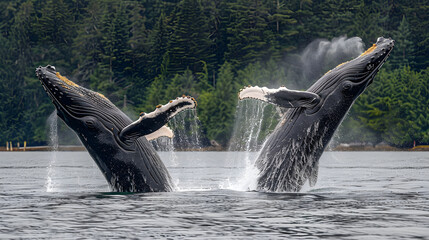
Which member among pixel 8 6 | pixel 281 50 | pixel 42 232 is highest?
pixel 8 6

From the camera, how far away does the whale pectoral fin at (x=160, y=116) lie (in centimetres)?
1394

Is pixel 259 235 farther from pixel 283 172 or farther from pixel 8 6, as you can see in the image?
pixel 8 6

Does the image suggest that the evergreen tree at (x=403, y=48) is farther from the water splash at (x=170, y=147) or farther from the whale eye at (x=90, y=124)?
the whale eye at (x=90, y=124)

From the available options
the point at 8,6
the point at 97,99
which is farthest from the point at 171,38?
the point at 97,99

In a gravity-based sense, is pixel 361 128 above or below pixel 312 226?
above

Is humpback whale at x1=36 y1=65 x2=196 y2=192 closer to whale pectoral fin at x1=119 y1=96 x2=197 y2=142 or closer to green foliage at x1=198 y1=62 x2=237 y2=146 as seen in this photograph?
whale pectoral fin at x1=119 y1=96 x2=197 y2=142

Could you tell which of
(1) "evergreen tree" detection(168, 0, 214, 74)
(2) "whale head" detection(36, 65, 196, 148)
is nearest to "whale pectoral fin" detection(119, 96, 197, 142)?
(2) "whale head" detection(36, 65, 196, 148)

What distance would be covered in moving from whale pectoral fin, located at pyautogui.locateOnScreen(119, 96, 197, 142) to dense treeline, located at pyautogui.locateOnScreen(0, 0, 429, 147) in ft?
260

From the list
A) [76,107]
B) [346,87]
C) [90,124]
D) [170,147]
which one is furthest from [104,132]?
[346,87]

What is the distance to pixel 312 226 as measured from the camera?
11.9 metres

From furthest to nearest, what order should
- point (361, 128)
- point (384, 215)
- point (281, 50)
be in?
point (281, 50)
point (361, 128)
point (384, 215)

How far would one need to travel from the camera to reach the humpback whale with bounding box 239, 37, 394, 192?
15.5 meters

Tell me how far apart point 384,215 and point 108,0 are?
111 m

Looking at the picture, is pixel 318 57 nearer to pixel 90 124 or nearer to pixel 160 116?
pixel 90 124
